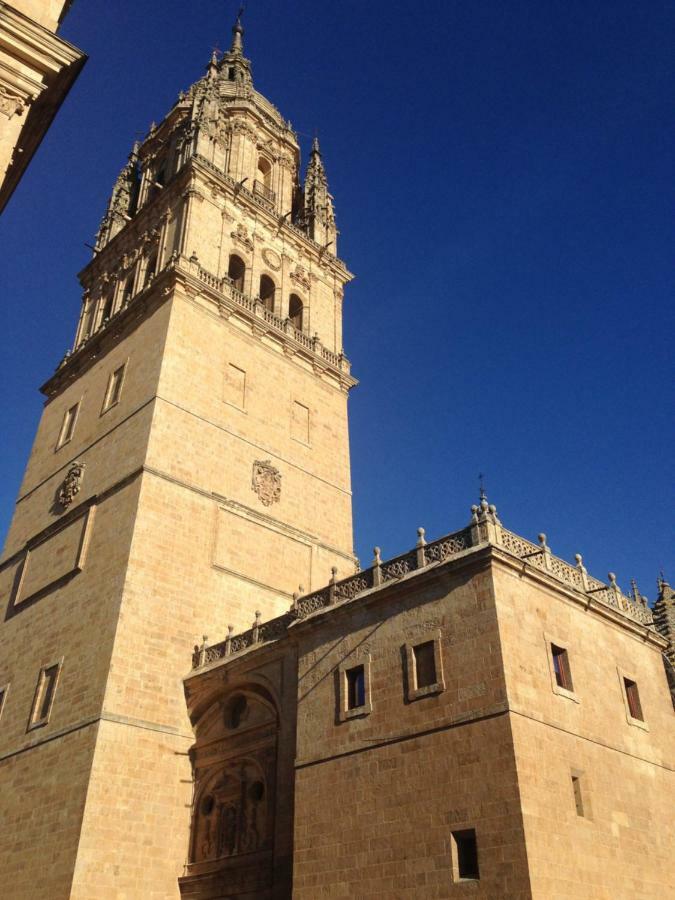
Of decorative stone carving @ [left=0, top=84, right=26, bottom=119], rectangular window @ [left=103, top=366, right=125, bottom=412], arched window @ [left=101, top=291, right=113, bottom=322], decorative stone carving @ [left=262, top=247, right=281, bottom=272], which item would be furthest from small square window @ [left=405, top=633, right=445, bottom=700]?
arched window @ [left=101, top=291, right=113, bottom=322]

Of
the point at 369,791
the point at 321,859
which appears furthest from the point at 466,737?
the point at 321,859

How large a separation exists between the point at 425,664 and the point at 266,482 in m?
12.5

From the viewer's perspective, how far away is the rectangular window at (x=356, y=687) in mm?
17422

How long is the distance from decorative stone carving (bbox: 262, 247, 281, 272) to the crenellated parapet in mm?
18010

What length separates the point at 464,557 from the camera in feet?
54.3

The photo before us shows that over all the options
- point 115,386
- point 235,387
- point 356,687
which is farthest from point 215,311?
point 356,687

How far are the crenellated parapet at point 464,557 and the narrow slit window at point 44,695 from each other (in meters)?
5.38

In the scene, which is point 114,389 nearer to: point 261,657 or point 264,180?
point 261,657

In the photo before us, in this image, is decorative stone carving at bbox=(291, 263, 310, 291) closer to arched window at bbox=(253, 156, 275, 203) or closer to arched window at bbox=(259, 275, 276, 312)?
arched window at bbox=(259, 275, 276, 312)

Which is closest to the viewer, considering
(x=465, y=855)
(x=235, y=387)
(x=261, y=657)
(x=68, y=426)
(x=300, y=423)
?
(x=465, y=855)

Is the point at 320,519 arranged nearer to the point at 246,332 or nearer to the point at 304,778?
the point at 246,332

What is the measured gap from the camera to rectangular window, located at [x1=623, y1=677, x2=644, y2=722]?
1861cm

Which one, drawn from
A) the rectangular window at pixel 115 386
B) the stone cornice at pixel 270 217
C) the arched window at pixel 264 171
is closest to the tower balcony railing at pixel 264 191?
the arched window at pixel 264 171

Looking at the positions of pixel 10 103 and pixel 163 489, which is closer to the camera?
pixel 10 103
